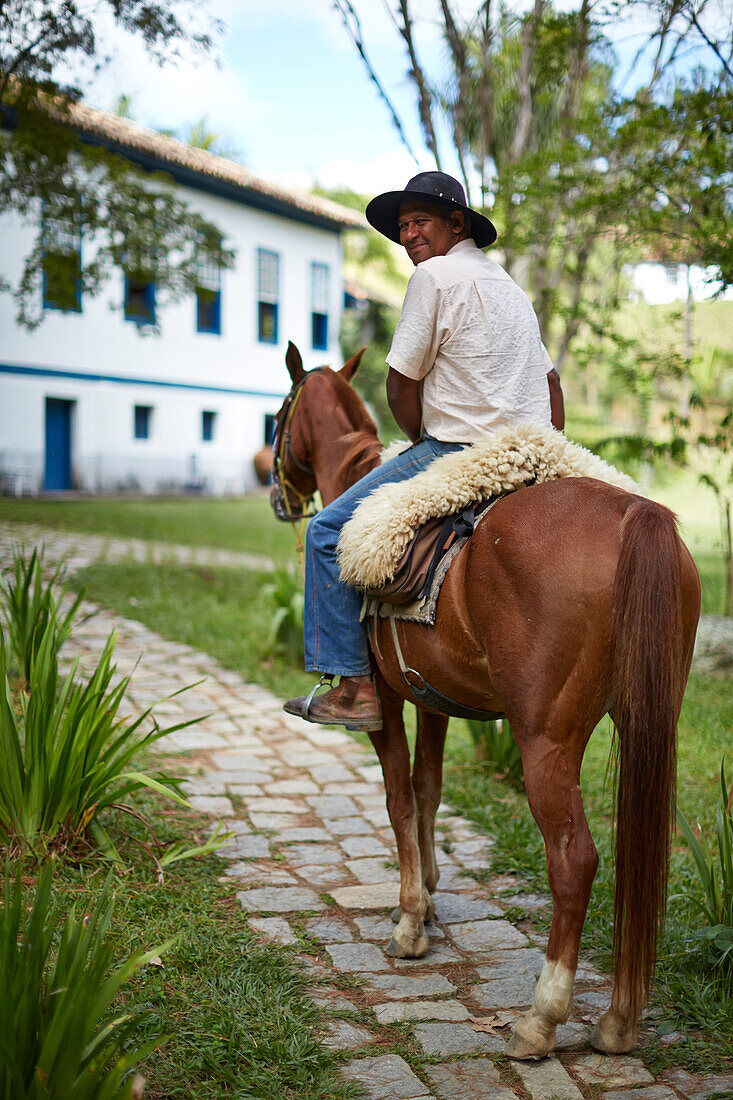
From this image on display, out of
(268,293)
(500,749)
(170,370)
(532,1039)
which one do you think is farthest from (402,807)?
(268,293)

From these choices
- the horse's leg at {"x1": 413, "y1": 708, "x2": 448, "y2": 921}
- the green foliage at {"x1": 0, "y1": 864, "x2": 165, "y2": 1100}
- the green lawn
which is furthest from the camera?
the horse's leg at {"x1": 413, "y1": 708, "x2": 448, "y2": 921}

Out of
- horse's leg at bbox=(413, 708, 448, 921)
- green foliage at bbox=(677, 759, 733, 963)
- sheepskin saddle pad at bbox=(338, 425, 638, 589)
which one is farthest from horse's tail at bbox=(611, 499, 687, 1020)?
horse's leg at bbox=(413, 708, 448, 921)

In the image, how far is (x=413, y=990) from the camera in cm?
318

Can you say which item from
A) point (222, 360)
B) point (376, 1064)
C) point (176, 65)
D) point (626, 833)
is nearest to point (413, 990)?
point (376, 1064)

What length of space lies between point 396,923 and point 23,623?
3.04 meters

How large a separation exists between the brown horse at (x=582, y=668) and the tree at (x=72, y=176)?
24.7ft

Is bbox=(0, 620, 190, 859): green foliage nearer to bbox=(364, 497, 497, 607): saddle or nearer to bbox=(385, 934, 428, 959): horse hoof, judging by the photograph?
bbox=(385, 934, 428, 959): horse hoof

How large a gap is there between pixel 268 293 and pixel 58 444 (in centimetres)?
758

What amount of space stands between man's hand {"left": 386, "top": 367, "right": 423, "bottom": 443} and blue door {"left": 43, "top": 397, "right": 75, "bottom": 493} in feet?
62.9

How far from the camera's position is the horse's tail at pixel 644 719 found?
2469 mm

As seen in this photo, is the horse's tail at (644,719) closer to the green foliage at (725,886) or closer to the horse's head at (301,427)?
the green foliage at (725,886)

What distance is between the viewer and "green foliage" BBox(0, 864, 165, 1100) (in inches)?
74.0

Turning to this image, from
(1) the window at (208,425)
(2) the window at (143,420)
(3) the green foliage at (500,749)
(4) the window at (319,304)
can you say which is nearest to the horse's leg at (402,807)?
(3) the green foliage at (500,749)

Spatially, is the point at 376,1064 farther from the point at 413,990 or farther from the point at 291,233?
the point at 291,233
